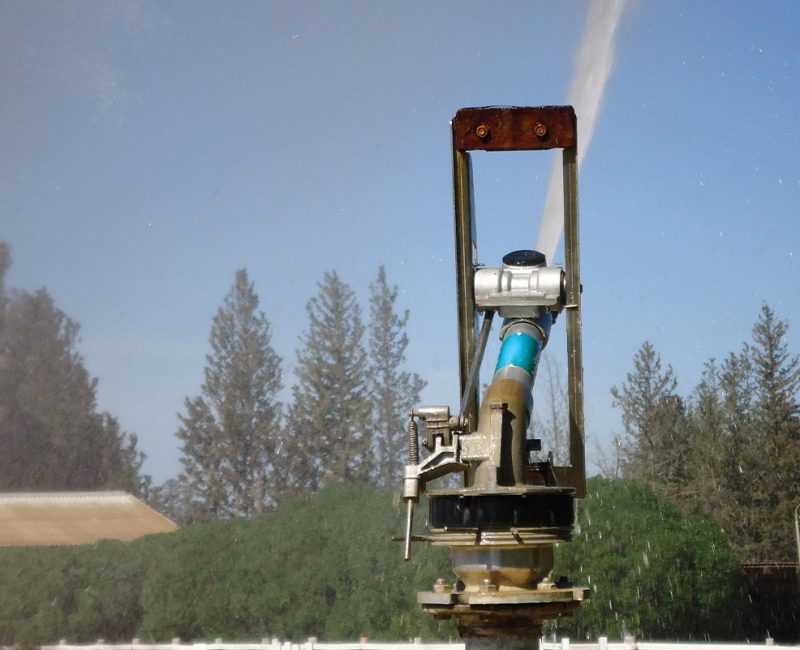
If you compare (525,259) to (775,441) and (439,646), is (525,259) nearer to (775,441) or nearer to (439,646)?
(439,646)

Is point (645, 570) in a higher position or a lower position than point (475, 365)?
lower

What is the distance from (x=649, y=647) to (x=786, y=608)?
861 centimetres

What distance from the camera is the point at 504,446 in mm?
4629

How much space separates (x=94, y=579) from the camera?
2162cm

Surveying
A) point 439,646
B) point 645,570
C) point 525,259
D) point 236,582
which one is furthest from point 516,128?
point 236,582

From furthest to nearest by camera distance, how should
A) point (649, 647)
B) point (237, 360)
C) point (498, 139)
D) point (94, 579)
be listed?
point (237, 360), point (94, 579), point (649, 647), point (498, 139)

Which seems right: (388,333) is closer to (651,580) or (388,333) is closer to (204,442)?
(204,442)

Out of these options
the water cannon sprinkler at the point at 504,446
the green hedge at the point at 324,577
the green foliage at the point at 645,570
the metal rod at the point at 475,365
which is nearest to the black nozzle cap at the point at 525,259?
the water cannon sprinkler at the point at 504,446

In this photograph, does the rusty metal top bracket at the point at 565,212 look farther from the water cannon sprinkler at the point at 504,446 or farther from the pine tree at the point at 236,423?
the pine tree at the point at 236,423

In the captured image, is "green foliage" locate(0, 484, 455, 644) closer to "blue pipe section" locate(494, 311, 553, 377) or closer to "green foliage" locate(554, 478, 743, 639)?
"green foliage" locate(554, 478, 743, 639)

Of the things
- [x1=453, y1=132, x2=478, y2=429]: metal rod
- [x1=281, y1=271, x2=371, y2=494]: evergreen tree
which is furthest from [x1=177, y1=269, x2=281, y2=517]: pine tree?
[x1=453, y1=132, x2=478, y2=429]: metal rod

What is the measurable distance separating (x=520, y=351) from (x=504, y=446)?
1.88 feet

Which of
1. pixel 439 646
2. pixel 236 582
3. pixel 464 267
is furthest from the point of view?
pixel 236 582

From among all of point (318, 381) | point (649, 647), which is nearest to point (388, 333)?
point (318, 381)
